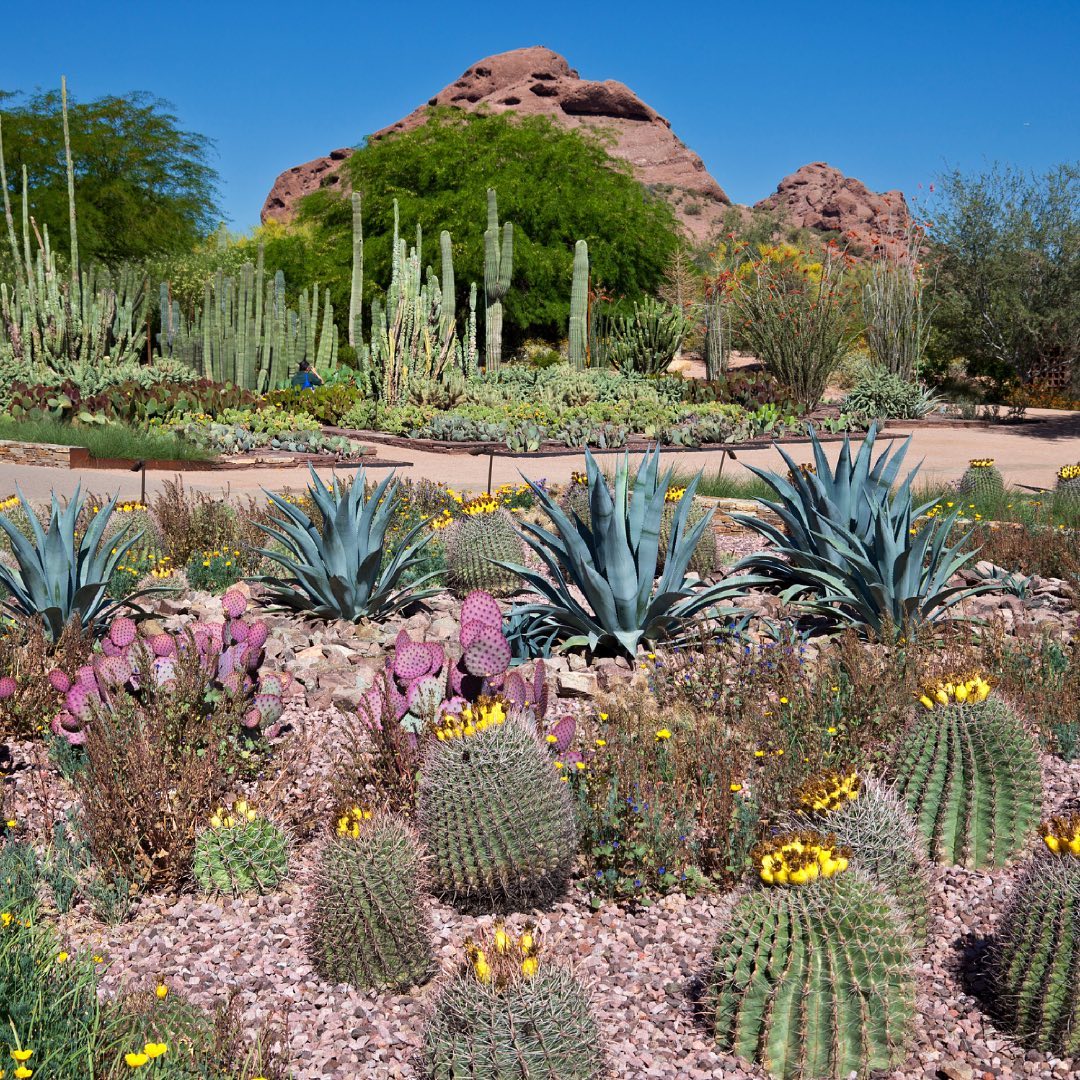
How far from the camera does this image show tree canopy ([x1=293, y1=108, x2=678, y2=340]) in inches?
1503

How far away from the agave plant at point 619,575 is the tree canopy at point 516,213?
32.4m

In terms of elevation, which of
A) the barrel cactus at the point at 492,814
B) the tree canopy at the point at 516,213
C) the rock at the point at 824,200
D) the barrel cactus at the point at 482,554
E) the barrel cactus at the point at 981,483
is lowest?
the barrel cactus at the point at 492,814

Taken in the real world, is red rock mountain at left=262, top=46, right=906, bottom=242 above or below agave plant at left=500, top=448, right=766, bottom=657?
above

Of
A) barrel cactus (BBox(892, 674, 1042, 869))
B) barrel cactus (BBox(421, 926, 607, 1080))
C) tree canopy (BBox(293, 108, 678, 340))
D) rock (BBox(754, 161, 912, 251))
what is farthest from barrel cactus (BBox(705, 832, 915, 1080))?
rock (BBox(754, 161, 912, 251))

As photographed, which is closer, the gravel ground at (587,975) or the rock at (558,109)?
the gravel ground at (587,975)

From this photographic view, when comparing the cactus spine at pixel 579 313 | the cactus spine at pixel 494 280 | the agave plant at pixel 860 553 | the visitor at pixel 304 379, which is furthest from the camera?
the cactus spine at pixel 579 313

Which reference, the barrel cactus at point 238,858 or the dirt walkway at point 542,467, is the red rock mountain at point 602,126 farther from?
the barrel cactus at point 238,858

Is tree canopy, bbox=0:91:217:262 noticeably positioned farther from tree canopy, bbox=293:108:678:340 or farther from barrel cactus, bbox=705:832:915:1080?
barrel cactus, bbox=705:832:915:1080

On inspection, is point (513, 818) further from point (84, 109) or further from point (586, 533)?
point (84, 109)

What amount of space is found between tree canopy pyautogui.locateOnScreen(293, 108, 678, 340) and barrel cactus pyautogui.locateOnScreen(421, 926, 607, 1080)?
35.6 meters

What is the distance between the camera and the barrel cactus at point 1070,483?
9602 mm

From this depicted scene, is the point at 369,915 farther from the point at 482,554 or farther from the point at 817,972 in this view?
the point at 482,554

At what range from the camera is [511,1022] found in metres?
2.45

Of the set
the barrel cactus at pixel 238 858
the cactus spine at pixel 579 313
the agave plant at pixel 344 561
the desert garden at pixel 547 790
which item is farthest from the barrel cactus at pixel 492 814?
the cactus spine at pixel 579 313
